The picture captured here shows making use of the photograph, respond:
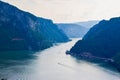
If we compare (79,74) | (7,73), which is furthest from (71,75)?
(7,73)

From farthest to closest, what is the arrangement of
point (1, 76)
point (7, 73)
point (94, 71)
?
point (94, 71)
point (7, 73)
point (1, 76)

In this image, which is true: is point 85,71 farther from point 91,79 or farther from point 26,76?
point 26,76

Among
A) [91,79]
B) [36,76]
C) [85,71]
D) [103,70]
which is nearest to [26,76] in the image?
[36,76]

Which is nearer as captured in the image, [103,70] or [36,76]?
[36,76]

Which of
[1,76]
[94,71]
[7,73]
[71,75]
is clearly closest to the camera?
[1,76]

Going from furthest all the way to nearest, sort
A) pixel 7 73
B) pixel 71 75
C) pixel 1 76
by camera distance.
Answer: pixel 71 75
pixel 7 73
pixel 1 76

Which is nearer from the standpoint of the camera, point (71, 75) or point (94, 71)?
point (71, 75)

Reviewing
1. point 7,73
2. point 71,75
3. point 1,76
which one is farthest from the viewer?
point 71,75

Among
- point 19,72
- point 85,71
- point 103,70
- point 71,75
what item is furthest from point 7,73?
point 103,70

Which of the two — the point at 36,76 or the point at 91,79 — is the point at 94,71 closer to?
the point at 91,79
